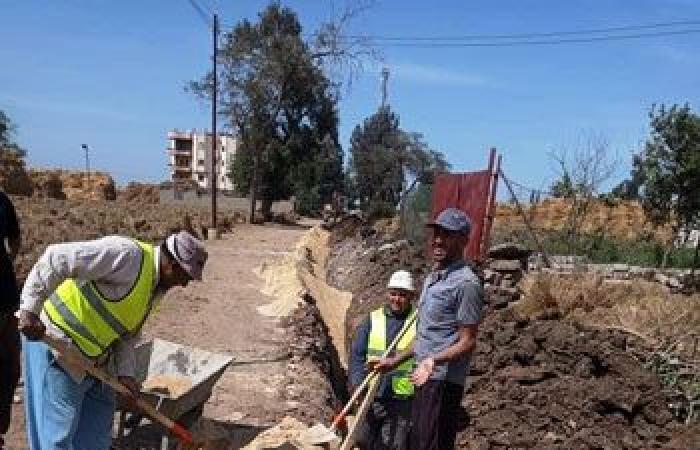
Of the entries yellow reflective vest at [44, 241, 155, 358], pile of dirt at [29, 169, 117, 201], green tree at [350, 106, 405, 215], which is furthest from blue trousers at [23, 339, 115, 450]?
pile of dirt at [29, 169, 117, 201]

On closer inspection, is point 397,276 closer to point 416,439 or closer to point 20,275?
point 416,439

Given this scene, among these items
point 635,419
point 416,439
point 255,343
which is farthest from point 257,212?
point 416,439

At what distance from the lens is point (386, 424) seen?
6473mm

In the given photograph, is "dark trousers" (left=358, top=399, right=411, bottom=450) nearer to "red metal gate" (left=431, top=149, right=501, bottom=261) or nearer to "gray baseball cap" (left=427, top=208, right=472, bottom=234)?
"gray baseball cap" (left=427, top=208, right=472, bottom=234)

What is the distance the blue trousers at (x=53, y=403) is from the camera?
15.0 ft

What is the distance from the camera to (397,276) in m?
6.37

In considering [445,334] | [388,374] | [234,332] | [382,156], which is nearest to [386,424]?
[388,374]

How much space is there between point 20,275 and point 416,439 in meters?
11.1

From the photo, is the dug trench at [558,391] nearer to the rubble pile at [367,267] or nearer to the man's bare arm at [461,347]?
the rubble pile at [367,267]

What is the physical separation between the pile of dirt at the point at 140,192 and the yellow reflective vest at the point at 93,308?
6403 cm

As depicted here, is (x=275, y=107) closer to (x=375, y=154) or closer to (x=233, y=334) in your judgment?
(x=375, y=154)

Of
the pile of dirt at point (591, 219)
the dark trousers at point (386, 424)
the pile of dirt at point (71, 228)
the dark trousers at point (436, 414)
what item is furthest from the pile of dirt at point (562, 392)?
the pile of dirt at point (71, 228)

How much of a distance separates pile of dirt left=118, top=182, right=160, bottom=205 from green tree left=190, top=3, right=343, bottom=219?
2297 centimetres

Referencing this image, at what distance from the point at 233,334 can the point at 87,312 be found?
7.35 metres
